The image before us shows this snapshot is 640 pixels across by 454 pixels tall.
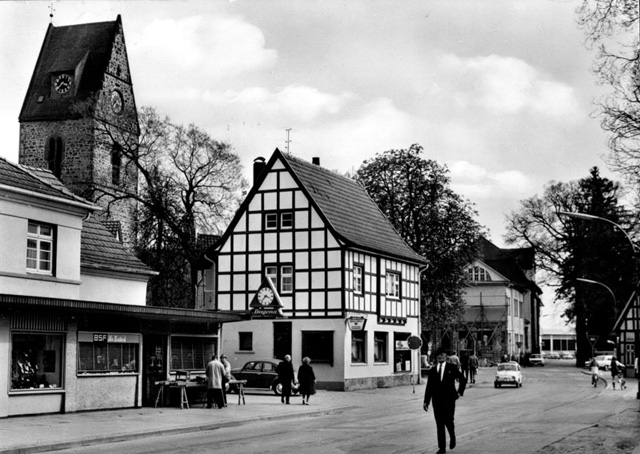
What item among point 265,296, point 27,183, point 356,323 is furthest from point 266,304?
point 27,183

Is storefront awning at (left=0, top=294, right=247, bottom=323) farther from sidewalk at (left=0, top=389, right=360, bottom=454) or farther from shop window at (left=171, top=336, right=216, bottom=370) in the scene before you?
sidewalk at (left=0, top=389, right=360, bottom=454)

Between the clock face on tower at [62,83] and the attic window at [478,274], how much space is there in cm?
4331

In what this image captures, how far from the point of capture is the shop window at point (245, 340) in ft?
141

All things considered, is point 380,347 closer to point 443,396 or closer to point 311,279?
point 311,279

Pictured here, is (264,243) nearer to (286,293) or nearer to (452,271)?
(286,293)

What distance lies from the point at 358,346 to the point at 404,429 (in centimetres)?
2125

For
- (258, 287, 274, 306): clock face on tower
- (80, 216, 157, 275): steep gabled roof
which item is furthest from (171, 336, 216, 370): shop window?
(80, 216, 157, 275): steep gabled roof

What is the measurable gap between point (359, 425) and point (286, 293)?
66.0 ft

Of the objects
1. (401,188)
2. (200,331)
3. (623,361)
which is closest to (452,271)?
(401,188)

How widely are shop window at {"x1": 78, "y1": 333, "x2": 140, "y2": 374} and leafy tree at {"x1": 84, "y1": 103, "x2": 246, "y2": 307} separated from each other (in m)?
24.0

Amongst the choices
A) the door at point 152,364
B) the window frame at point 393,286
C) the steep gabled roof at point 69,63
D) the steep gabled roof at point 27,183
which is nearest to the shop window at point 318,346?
the window frame at point 393,286

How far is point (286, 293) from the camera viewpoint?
43156 millimetres

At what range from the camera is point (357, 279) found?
143ft

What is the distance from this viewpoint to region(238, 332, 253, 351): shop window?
141 feet
